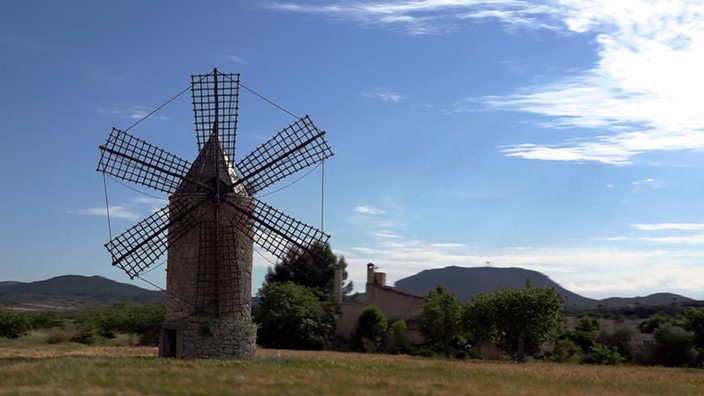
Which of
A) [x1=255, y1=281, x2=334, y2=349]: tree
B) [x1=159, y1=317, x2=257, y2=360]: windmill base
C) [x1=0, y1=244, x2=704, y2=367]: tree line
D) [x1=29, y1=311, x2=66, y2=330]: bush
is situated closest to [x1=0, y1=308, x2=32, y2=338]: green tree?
[x1=0, y1=244, x2=704, y2=367]: tree line

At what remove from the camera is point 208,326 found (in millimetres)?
25625

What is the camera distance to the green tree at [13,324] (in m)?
45.6

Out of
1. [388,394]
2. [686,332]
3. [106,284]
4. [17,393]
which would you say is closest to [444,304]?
[686,332]

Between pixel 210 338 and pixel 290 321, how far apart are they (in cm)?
2345

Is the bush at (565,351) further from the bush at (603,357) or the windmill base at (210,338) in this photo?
the windmill base at (210,338)

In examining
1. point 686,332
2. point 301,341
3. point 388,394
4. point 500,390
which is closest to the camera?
point 388,394

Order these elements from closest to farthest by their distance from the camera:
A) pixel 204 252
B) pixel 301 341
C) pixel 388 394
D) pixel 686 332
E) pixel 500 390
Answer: pixel 388 394 → pixel 500 390 → pixel 204 252 → pixel 686 332 → pixel 301 341

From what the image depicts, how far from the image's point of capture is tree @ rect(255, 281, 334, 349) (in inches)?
1914

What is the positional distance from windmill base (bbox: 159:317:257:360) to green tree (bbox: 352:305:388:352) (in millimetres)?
24265

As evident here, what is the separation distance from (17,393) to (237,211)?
38.0 feet

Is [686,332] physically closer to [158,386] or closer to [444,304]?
[444,304]

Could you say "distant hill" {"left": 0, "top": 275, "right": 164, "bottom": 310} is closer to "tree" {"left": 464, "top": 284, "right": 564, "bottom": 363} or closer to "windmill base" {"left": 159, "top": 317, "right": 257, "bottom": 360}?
"tree" {"left": 464, "top": 284, "right": 564, "bottom": 363}

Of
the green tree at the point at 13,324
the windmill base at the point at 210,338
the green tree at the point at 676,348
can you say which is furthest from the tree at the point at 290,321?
the windmill base at the point at 210,338

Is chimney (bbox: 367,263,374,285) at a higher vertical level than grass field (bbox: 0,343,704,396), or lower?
higher
